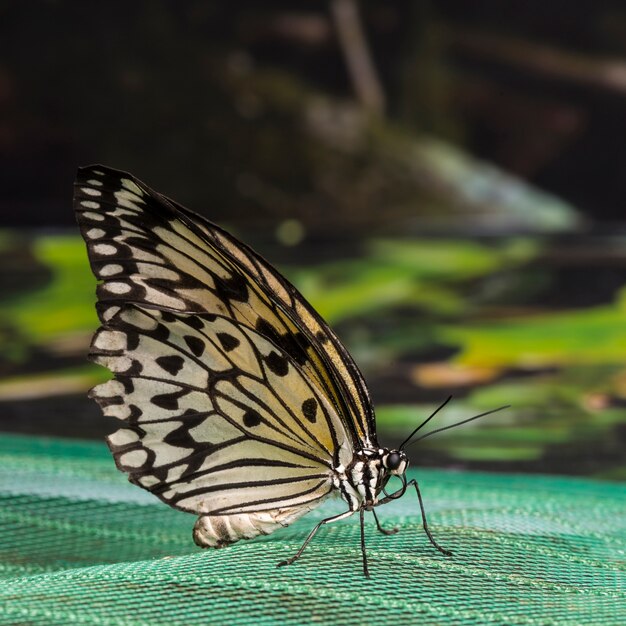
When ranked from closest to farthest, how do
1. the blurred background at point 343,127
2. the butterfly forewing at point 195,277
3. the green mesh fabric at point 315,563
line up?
the green mesh fabric at point 315,563, the butterfly forewing at point 195,277, the blurred background at point 343,127

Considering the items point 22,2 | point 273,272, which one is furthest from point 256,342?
point 22,2

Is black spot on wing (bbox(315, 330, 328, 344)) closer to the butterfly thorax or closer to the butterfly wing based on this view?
the butterfly wing

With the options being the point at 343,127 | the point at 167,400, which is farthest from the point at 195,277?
the point at 343,127

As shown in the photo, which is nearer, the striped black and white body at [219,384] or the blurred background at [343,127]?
the striped black and white body at [219,384]

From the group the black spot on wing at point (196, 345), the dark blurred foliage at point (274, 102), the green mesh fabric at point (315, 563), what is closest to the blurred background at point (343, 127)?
the dark blurred foliage at point (274, 102)

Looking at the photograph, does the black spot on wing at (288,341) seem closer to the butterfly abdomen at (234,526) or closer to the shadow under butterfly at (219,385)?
the shadow under butterfly at (219,385)

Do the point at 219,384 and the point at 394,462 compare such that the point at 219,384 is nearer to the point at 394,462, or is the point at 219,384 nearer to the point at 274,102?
the point at 394,462

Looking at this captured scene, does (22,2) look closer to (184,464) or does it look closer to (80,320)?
(80,320)

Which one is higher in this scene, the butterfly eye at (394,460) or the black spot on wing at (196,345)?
the black spot on wing at (196,345)

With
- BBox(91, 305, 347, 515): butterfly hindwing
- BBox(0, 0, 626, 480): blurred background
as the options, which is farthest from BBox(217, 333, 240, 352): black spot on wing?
BBox(0, 0, 626, 480): blurred background
